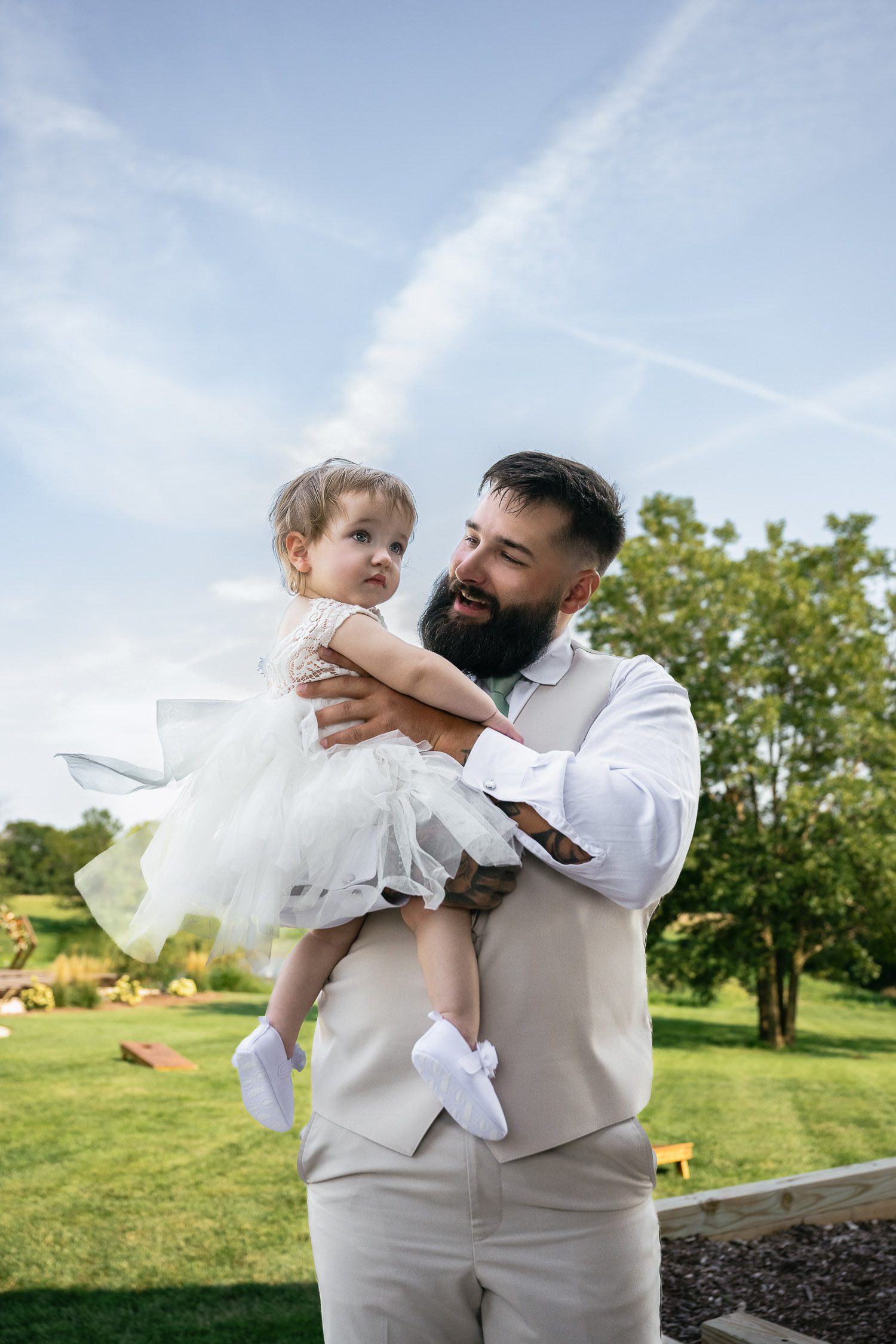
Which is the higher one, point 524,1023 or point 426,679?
point 426,679

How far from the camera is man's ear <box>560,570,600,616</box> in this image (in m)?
2.20

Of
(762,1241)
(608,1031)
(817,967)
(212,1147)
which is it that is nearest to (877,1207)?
(762,1241)

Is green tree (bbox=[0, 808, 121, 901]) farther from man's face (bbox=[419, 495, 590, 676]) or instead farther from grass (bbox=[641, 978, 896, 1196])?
man's face (bbox=[419, 495, 590, 676])

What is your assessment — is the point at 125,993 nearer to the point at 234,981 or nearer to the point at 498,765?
the point at 234,981

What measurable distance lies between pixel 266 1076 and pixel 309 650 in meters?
0.78

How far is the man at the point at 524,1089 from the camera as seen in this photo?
1.64 metres

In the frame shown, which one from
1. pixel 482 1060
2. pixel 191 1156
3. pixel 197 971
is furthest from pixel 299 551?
pixel 197 971

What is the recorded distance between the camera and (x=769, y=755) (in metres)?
12.0

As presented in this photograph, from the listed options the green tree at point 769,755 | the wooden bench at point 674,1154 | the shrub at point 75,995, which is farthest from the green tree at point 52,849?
the wooden bench at point 674,1154

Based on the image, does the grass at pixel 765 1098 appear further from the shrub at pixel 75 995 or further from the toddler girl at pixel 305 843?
the shrub at pixel 75 995

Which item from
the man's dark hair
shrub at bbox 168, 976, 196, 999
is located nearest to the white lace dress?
the man's dark hair

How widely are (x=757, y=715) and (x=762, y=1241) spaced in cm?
783

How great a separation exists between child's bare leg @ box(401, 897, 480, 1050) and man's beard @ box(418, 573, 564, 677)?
555mm

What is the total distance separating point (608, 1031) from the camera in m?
1.73
